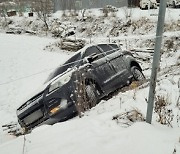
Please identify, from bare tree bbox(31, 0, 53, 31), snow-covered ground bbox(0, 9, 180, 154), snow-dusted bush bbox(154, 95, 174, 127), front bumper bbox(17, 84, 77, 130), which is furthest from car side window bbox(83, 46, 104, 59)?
bare tree bbox(31, 0, 53, 31)

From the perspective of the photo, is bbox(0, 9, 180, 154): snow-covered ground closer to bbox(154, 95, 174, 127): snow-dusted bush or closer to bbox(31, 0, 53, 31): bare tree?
bbox(154, 95, 174, 127): snow-dusted bush

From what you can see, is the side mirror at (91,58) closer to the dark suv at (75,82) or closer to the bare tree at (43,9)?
the dark suv at (75,82)

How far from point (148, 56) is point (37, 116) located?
796 cm

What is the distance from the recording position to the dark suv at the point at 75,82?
4.97m

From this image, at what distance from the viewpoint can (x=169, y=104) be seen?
3.91 m

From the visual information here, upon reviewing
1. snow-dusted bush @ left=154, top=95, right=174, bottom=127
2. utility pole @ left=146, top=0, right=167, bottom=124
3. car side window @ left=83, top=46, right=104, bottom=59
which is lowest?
snow-dusted bush @ left=154, top=95, right=174, bottom=127

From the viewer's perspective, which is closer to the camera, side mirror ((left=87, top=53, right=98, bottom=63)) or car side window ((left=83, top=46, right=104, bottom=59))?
side mirror ((left=87, top=53, right=98, bottom=63))

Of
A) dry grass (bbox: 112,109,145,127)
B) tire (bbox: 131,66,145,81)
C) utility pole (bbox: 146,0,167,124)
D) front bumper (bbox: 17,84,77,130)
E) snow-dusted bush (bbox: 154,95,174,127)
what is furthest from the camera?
tire (bbox: 131,66,145,81)

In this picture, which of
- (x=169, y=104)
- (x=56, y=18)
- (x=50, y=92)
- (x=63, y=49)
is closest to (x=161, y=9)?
(x=169, y=104)

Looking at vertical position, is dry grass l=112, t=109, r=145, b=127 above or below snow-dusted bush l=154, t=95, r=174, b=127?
below

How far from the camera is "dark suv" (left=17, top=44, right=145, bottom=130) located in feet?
A: 16.3

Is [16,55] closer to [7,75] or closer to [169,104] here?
[7,75]

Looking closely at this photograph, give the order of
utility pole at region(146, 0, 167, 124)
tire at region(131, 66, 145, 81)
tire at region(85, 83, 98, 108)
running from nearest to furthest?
utility pole at region(146, 0, 167, 124) < tire at region(85, 83, 98, 108) < tire at region(131, 66, 145, 81)

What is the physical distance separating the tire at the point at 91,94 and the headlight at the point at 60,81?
0.44 meters
